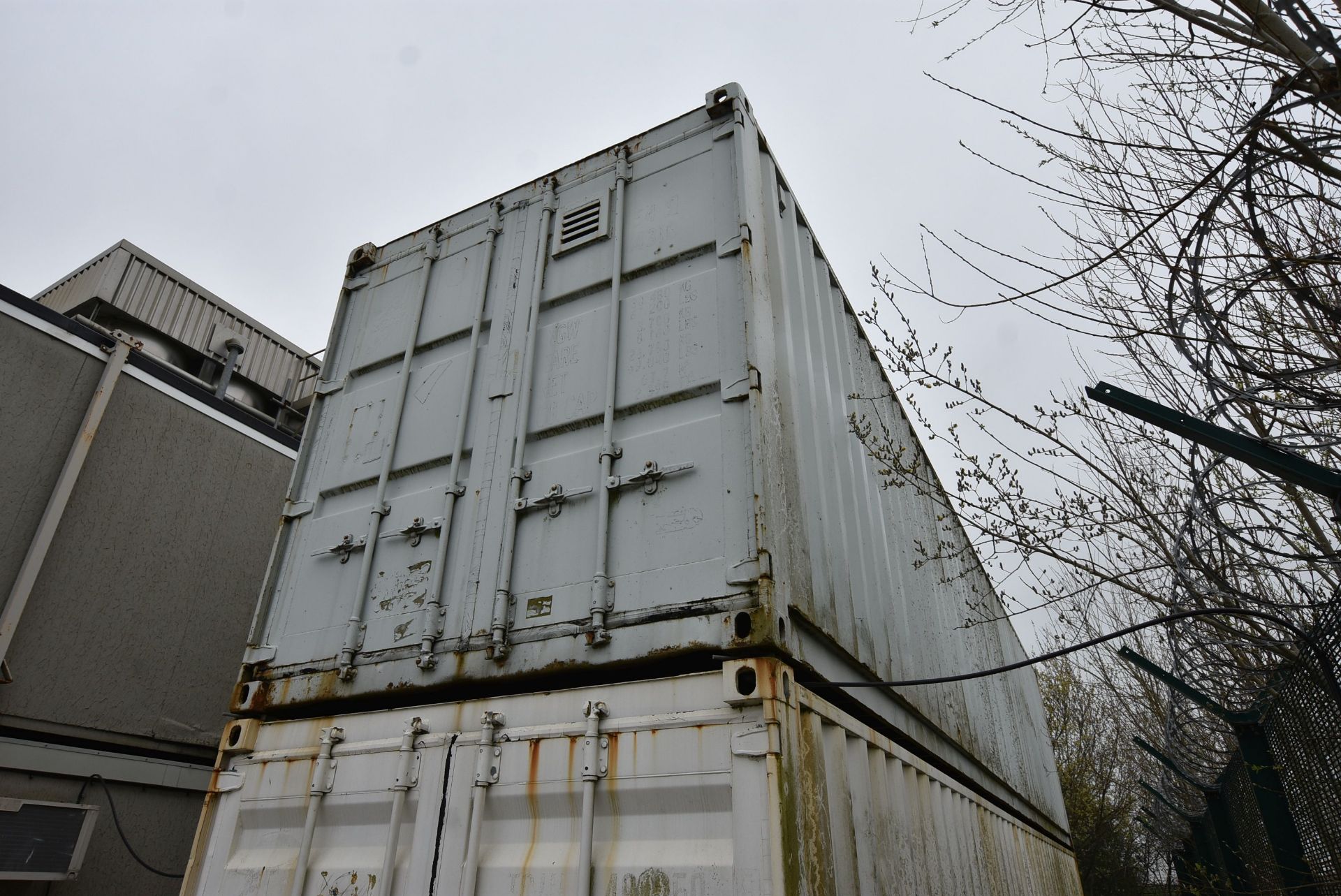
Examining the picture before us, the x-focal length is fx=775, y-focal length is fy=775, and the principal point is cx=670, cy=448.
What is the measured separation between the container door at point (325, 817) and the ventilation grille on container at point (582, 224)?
228cm

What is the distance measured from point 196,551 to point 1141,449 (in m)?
6.88

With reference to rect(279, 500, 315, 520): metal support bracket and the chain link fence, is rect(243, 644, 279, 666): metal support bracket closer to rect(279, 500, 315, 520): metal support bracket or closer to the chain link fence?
rect(279, 500, 315, 520): metal support bracket

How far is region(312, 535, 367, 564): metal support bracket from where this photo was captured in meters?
3.51

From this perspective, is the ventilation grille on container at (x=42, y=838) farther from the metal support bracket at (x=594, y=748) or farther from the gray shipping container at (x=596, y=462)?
the metal support bracket at (x=594, y=748)

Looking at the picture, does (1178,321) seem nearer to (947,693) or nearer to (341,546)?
(947,693)

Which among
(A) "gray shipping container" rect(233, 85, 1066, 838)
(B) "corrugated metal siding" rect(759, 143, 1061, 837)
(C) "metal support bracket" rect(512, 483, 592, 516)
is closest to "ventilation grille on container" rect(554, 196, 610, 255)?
(A) "gray shipping container" rect(233, 85, 1066, 838)

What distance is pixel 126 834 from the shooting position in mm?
4754

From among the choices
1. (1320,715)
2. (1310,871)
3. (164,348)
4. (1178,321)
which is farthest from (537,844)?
(164,348)

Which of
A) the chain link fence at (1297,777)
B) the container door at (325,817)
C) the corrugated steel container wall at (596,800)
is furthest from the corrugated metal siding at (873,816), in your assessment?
the chain link fence at (1297,777)

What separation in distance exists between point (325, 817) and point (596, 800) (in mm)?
1168

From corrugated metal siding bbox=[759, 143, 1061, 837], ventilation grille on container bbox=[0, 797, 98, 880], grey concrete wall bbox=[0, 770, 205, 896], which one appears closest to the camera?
corrugated metal siding bbox=[759, 143, 1061, 837]

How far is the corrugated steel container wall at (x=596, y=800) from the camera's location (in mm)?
2229

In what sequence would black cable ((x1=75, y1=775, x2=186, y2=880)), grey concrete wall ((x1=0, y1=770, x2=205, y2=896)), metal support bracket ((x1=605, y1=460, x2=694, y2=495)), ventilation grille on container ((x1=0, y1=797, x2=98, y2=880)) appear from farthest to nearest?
black cable ((x1=75, y1=775, x2=186, y2=880)) < grey concrete wall ((x1=0, y1=770, x2=205, y2=896)) < ventilation grille on container ((x1=0, y1=797, x2=98, y2=880)) < metal support bracket ((x1=605, y1=460, x2=694, y2=495))

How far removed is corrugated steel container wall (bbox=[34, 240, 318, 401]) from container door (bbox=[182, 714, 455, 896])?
637 cm
